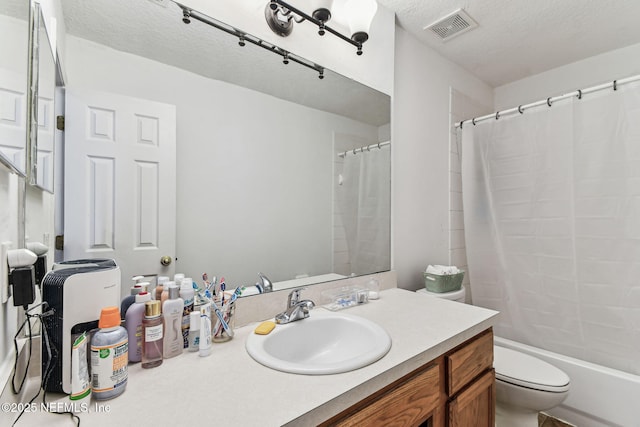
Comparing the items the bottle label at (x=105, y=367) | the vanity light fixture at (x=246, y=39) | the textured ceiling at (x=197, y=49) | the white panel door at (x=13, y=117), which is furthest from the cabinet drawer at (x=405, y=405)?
the vanity light fixture at (x=246, y=39)

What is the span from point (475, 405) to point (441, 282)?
0.65 meters

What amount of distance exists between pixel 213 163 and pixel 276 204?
289 mm

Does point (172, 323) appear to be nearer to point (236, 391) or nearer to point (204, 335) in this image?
point (204, 335)

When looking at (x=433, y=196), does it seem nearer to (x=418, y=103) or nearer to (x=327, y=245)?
(x=418, y=103)

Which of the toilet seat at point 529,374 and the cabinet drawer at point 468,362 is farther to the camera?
the toilet seat at point 529,374

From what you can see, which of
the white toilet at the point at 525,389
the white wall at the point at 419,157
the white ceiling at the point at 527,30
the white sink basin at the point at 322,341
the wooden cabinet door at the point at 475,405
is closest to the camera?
the white sink basin at the point at 322,341

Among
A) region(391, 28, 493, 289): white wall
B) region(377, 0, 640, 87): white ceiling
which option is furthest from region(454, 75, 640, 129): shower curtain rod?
region(377, 0, 640, 87): white ceiling

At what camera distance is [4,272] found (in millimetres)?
529

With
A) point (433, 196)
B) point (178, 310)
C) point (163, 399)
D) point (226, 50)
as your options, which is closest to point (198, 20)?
point (226, 50)

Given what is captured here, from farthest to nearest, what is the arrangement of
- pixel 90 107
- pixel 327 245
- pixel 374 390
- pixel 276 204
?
pixel 327 245 → pixel 276 204 → pixel 90 107 → pixel 374 390

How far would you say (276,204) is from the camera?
1.20m

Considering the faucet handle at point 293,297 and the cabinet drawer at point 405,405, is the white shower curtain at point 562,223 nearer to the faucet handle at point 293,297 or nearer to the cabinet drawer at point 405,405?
the cabinet drawer at point 405,405

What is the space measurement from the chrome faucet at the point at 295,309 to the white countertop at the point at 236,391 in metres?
0.13

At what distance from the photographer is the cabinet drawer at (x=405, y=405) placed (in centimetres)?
70
